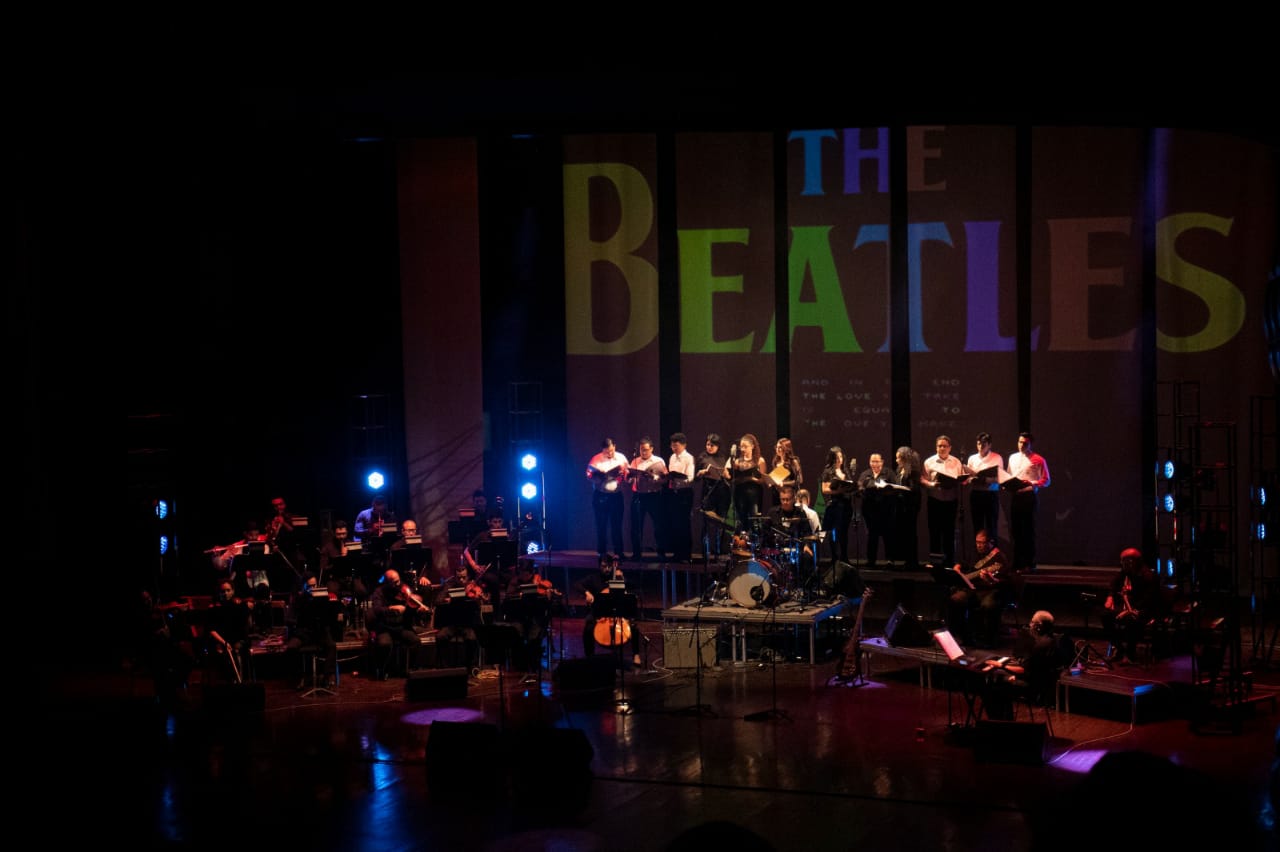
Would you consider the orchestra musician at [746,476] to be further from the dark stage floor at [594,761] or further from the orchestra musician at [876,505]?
the dark stage floor at [594,761]

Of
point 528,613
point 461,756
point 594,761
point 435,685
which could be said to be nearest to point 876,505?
point 528,613

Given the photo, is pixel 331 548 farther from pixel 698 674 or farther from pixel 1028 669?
pixel 1028 669

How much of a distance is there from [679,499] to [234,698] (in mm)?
6872

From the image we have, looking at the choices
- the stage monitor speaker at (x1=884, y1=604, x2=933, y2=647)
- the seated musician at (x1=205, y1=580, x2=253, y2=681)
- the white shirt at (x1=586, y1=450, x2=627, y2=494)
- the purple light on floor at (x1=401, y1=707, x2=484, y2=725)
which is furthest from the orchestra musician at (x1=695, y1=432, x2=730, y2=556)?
the seated musician at (x1=205, y1=580, x2=253, y2=681)

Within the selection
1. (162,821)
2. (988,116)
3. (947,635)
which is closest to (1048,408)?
(947,635)

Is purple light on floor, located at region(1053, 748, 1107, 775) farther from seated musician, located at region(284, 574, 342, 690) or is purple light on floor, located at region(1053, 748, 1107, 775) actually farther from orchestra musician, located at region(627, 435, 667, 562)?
seated musician, located at region(284, 574, 342, 690)

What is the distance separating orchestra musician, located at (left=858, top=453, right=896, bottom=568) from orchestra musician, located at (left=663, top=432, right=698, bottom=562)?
2.39 metres

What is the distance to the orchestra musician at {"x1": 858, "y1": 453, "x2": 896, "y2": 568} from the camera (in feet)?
55.8

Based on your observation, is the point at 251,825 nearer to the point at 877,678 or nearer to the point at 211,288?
the point at 877,678

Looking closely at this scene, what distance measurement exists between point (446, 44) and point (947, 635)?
7390 mm

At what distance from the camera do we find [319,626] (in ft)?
47.3

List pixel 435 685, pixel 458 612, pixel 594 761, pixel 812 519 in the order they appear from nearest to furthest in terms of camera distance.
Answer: pixel 594 761, pixel 435 685, pixel 458 612, pixel 812 519

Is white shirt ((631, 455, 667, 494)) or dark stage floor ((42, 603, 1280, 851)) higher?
white shirt ((631, 455, 667, 494))

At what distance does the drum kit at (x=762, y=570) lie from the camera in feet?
49.0
